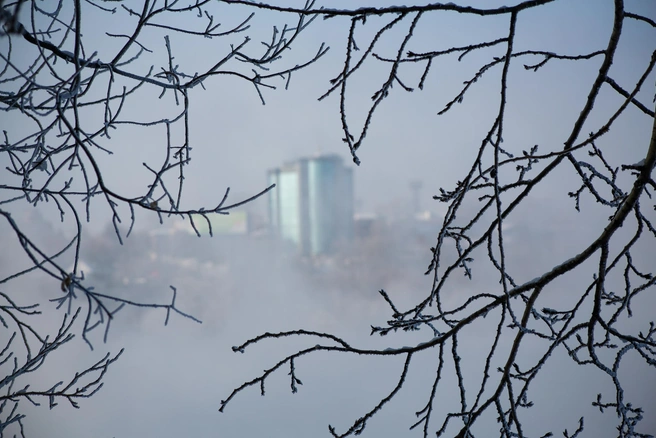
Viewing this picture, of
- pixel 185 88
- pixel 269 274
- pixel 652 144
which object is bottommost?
pixel 269 274

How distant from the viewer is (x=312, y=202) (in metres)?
5.85

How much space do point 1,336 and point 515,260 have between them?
5315mm

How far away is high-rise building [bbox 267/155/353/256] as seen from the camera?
19.1 feet

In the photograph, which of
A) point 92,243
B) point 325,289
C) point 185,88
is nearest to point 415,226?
point 325,289

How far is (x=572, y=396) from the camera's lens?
6320 mm

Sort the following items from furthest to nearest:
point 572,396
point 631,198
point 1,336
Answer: point 572,396 → point 1,336 → point 631,198

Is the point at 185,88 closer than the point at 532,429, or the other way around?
the point at 185,88

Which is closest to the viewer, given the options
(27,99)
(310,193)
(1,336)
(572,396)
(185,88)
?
(185,88)

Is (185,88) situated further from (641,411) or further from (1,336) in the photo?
(1,336)

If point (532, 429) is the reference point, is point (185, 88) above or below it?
above

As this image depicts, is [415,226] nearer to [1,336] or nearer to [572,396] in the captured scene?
[572,396]

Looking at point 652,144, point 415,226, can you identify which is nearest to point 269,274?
point 415,226

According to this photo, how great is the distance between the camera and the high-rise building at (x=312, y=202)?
19.1 ft

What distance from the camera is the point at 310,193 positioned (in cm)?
587
